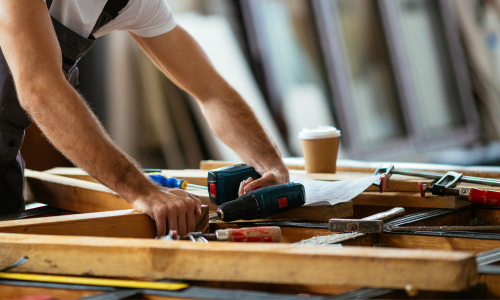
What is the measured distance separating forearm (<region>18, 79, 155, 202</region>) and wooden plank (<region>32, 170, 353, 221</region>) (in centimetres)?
13

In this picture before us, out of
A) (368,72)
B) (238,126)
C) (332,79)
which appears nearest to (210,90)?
(238,126)

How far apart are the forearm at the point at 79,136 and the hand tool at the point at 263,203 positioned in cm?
20

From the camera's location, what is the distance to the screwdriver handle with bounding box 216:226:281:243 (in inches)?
38.5

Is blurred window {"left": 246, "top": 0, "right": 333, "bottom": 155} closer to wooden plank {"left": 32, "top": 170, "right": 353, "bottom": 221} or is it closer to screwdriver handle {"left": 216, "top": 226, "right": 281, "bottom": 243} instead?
wooden plank {"left": 32, "top": 170, "right": 353, "bottom": 221}

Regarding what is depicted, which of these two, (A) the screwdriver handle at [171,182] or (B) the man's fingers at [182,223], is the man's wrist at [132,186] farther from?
(A) the screwdriver handle at [171,182]

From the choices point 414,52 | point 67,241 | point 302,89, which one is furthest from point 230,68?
point 67,241

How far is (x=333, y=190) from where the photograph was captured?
1.33 metres

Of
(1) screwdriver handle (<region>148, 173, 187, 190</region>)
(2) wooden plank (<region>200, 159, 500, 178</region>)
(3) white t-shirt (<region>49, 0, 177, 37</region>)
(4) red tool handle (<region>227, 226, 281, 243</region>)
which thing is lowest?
(2) wooden plank (<region>200, 159, 500, 178</region>)

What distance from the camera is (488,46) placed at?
521 centimetres

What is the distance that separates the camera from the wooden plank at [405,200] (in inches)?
48.9

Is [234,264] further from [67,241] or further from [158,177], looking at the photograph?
[158,177]

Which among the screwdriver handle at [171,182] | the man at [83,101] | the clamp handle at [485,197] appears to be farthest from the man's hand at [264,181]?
the clamp handle at [485,197]

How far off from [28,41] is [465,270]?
1000 mm

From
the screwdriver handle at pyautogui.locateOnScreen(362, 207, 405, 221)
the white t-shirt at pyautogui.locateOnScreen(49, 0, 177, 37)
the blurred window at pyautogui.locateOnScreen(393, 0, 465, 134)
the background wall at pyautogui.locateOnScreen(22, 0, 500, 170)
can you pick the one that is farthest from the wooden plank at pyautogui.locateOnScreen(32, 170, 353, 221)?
the blurred window at pyautogui.locateOnScreen(393, 0, 465, 134)
